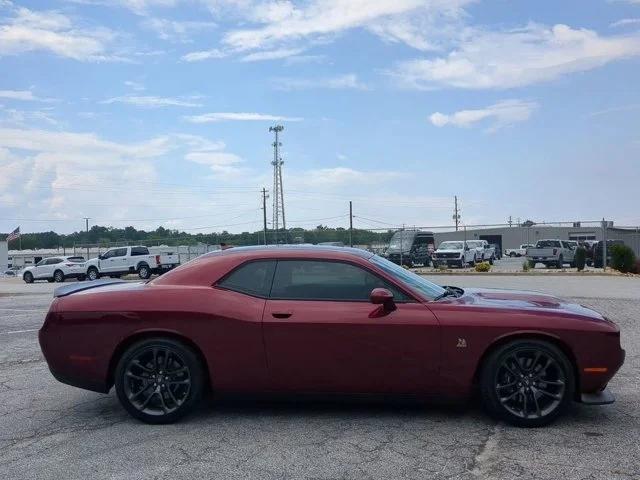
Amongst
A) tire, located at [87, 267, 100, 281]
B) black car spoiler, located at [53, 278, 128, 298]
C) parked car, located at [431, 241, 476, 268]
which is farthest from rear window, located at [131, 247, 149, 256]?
black car spoiler, located at [53, 278, 128, 298]

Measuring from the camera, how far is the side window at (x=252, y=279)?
18.2ft

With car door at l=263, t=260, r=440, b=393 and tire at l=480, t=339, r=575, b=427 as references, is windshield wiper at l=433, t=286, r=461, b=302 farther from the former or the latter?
tire at l=480, t=339, r=575, b=427

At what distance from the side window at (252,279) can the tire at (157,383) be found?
65cm

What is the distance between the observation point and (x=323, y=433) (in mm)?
5137

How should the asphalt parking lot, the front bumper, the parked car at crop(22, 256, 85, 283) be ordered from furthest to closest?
the parked car at crop(22, 256, 85, 283) → the front bumper → the asphalt parking lot

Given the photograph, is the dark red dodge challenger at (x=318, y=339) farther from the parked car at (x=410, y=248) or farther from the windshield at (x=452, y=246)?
the windshield at (x=452, y=246)

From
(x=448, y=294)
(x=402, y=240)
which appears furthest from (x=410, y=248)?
(x=448, y=294)

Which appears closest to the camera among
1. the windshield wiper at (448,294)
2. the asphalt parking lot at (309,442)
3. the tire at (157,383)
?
the asphalt parking lot at (309,442)

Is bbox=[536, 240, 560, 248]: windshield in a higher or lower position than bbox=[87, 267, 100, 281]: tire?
higher

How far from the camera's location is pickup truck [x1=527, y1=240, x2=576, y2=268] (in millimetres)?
35969

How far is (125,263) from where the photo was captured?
111 ft

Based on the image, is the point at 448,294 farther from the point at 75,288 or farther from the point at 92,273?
the point at 92,273

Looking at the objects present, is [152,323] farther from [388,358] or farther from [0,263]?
[0,263]

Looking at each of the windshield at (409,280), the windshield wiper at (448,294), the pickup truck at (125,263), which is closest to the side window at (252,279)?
the windshield at (409,280)
